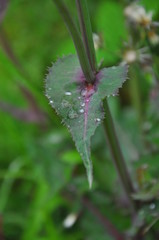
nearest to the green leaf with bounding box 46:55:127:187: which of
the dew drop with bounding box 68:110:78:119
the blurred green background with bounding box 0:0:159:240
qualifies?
the dew drop with bounding box 68:110:78:119

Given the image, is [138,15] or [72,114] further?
[138,15]

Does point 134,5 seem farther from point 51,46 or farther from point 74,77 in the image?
point 51,46

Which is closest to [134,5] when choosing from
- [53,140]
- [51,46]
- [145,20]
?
[145,20]

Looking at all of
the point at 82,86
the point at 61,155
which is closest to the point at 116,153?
the point at 82,86

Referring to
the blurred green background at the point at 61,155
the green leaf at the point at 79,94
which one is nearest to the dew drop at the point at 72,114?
the green leaf at the point at 79,94

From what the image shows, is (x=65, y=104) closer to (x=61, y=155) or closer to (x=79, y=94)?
(x=79, y=94)
